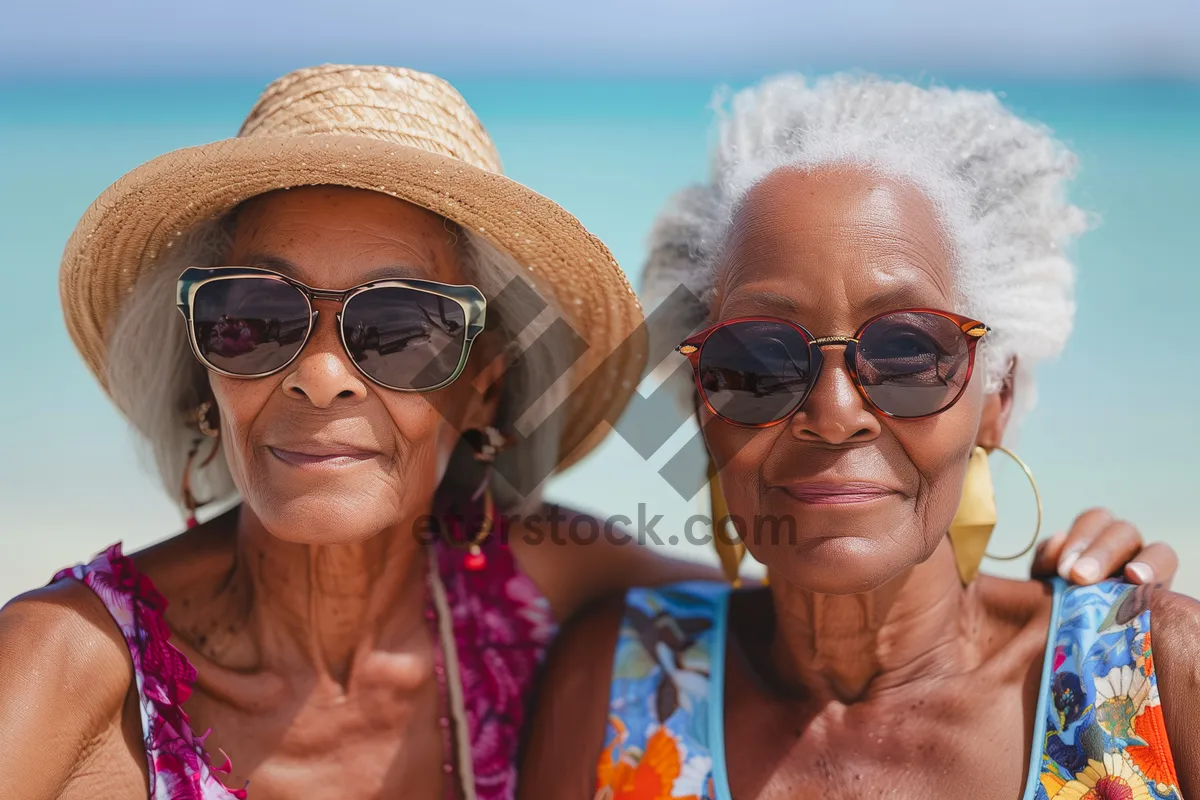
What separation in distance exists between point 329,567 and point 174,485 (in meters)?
0.63

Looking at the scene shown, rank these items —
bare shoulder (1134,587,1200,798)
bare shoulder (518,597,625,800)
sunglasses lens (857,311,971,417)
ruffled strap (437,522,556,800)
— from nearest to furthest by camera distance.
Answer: bare shoulder (1134,587,1200,798) < sunglasses lens (857,311,971,417) < bare shoulder (518,597,625,800) < ruffled strap (437,522,556,800)

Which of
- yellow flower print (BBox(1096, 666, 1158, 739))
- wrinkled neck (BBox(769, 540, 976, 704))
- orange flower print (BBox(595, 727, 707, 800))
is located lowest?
orange flower print (BBox(595, 727, 707, 800))

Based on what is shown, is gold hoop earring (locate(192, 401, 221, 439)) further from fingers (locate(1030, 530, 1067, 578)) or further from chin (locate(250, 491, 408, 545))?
fingers (locate(1030, 530, 1067, 578))

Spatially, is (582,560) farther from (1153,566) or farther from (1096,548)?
(1153,566)

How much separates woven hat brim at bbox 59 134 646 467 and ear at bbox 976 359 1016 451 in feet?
3.17

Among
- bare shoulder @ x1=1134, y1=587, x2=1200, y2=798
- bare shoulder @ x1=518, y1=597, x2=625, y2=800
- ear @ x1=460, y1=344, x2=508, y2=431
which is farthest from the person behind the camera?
ear @ x1=460, y1=344, x2=508, y2=431

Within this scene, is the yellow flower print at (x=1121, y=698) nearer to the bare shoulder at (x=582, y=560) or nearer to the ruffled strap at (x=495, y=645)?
the bare shoulder at (x=582, y=560)

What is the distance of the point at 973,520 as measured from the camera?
2740 mm

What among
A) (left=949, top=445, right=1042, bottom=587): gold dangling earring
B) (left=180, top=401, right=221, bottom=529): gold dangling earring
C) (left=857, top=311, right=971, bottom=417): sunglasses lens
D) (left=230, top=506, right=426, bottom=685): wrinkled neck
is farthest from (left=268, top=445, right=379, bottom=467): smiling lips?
(left=949, top=445, right=1042, bottom=587): gold dangling earring

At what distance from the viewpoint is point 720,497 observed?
2.92 meters

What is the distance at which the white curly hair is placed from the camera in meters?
2.64

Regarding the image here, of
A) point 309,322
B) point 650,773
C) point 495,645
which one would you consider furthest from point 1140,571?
point 309,322

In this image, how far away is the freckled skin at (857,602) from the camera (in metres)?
2.40

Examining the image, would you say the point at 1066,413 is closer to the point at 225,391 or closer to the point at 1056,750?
the point at 1056,750
